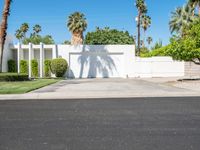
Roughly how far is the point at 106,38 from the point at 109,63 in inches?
920

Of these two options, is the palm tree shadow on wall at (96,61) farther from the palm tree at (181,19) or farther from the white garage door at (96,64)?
the palm tree at (181,19)

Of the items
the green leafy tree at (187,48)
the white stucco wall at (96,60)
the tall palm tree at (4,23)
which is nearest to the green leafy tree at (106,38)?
the white stucco wall at (96,60)

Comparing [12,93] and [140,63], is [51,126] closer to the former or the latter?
[12,93]

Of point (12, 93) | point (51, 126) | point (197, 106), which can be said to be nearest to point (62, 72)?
point (12, 93)

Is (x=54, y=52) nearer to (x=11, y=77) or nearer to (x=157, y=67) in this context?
(x=157, y=67)

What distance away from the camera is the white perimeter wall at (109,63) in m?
37.6

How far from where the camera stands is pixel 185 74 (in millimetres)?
38844

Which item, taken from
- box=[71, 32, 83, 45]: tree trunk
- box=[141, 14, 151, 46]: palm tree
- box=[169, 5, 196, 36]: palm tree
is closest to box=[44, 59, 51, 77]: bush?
box=[71, 32, 83, 45]: tree trunk

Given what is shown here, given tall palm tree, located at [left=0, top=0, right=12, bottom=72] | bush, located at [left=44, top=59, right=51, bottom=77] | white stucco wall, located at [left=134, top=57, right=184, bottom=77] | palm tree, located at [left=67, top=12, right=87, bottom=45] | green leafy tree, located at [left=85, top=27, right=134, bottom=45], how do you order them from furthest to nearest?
green leafy tree, located at [left=85, top=27, right=134, bottom=45]
palm tree, located at [left=67, top=12, right=87, bottom=45]
white stucco wall, located at [left=134, top=57, right=184, bottom=77]
bush, located at [left=44, top=59, right=51, bottom=77]
tall palm tree, located at [left=0, top=0, right=12, bottom=72]

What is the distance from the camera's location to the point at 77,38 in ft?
158

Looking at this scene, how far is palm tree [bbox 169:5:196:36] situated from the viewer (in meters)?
47.9

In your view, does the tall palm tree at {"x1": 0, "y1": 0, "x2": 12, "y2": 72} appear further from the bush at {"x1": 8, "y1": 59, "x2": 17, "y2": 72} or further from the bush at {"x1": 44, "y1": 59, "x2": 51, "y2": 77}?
the bush at {"x1": 8, "y1": 59, "x2": 17, "y2": 72}

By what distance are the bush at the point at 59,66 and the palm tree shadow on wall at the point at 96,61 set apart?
7.63 feet

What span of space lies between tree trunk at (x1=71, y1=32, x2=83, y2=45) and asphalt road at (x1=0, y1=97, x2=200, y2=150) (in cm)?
3465
